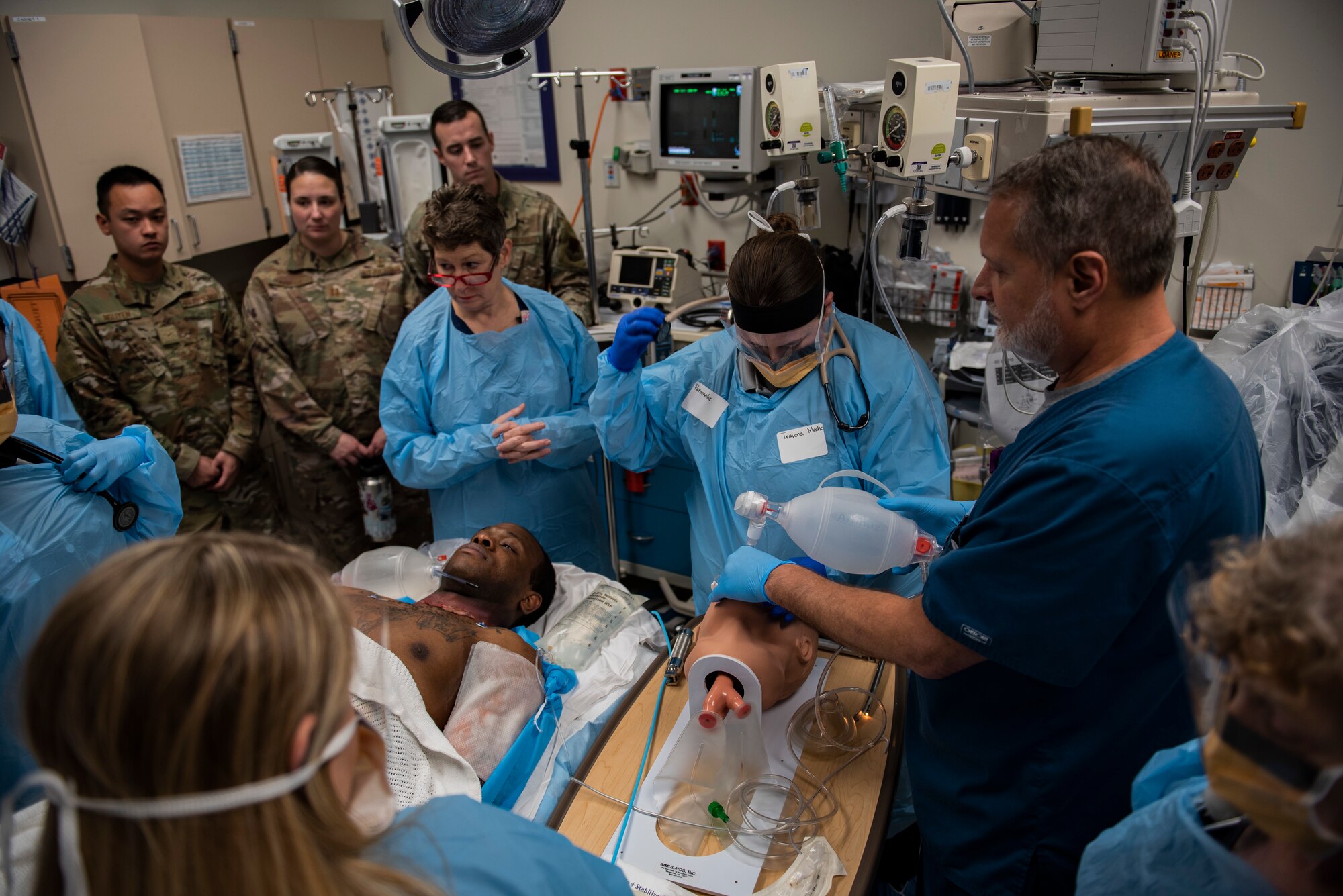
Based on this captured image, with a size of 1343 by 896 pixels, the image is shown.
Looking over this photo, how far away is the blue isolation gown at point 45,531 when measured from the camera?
1.59 meters

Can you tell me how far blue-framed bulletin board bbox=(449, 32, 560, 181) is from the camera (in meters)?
4.11

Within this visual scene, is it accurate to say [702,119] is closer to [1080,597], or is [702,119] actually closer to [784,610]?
[784,610]

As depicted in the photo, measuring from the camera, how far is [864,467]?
1.83m

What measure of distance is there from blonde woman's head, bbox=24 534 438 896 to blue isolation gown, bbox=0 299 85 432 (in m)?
1.76

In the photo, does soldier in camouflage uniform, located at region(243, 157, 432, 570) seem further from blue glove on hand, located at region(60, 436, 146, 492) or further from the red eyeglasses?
blue glove on hand, located at region(60, 436, 146, 492)

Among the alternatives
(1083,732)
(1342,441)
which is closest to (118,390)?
(1083,732)

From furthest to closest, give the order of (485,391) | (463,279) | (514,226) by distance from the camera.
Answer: (514,226), (485,391), (463,279)

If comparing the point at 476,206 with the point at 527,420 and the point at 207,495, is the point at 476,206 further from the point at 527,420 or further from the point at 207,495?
the point at 207,495

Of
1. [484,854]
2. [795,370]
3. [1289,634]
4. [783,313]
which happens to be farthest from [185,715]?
[795,370]

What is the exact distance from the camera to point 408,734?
1.42 m

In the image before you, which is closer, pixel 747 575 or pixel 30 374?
pixel 747 575

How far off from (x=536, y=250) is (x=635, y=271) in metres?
0.42

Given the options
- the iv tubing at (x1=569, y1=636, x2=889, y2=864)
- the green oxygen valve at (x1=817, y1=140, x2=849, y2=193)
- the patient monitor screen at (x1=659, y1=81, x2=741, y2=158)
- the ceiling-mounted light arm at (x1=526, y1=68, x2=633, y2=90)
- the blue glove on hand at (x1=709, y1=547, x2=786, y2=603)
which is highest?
the ceiling-mounted light arm at (x1=526, y1=68, x2=633, y2=90)

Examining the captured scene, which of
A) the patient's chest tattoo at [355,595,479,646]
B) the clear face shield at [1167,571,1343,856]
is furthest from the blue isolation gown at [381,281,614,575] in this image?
the clear face shield at [1167,571,1343,856]
